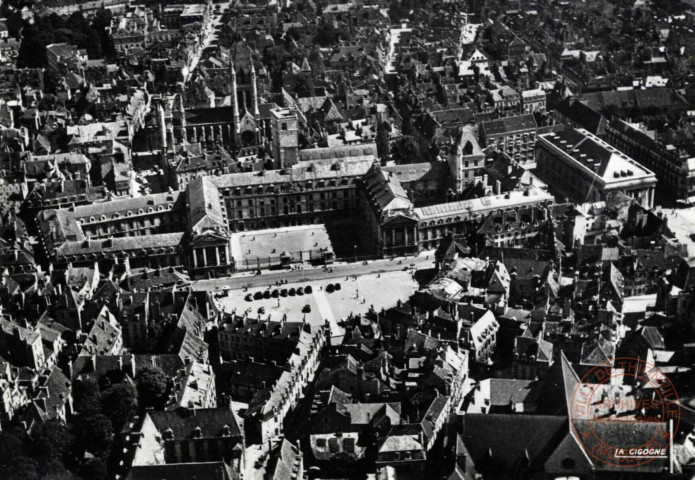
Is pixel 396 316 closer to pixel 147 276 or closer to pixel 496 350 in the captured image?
pixel 496 350

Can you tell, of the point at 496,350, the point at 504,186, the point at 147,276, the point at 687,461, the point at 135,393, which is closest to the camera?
the point at 687,461

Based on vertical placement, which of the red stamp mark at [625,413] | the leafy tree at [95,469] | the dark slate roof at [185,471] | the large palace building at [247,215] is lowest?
the leafy tree at [95,469]

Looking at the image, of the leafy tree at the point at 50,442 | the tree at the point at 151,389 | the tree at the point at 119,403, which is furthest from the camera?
the tree at the point at 151,389

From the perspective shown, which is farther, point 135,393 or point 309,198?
point 309,198

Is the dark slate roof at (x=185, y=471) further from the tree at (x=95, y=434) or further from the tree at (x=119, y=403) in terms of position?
the tree at (x=119, y=403)

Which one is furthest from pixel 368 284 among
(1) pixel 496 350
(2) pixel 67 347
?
(2) pixel 67 347

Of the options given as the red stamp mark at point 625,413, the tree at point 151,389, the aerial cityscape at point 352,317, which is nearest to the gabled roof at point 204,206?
the aerial cityscape at point 352,317

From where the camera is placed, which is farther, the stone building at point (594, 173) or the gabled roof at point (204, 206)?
the stone building at point (594, 173)
